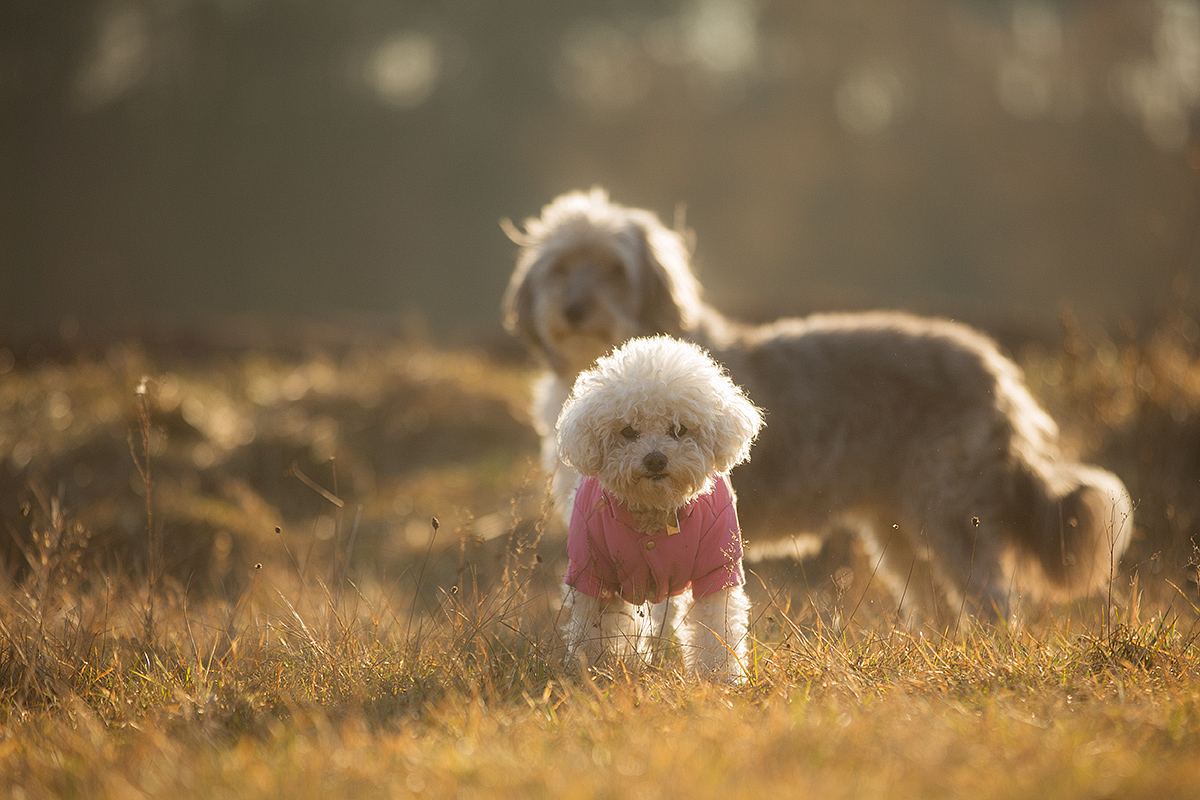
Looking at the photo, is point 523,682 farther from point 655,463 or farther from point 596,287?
point 596,287

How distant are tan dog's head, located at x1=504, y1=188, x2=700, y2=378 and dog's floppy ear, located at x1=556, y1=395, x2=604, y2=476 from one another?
1.57m

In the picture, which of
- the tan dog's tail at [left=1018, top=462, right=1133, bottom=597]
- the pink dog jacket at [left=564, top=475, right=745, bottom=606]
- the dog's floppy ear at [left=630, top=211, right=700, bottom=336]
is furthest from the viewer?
the dog's floppy ear at [left=630, top=211, right=700, bottom=336]

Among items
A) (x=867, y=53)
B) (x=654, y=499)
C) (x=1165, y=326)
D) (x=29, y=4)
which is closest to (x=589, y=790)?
(x=654, y=499)

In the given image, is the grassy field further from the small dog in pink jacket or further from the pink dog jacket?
the pink dog jacket

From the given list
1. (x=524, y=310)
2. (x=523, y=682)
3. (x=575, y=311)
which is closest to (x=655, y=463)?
(x=523, y=682)

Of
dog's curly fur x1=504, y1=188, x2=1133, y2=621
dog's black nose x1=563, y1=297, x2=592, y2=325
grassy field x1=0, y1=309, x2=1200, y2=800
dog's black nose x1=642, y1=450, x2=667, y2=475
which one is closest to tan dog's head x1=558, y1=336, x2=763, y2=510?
dog's black nose x1=642, y1=450, x2=667, y2=475

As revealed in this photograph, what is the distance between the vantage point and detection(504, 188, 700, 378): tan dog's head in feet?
15.7

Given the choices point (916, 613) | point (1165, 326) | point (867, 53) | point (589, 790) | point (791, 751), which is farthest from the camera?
point (867, 53)

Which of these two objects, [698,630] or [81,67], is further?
[81,67]

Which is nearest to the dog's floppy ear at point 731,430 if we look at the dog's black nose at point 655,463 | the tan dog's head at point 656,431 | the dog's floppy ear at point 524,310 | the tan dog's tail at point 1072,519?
the tan dog's head at point 656,431

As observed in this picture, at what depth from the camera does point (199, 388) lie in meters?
10.5

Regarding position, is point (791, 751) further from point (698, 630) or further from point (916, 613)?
point (916, 613)

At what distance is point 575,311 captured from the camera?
186 inches

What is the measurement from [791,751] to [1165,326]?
5657 mm
